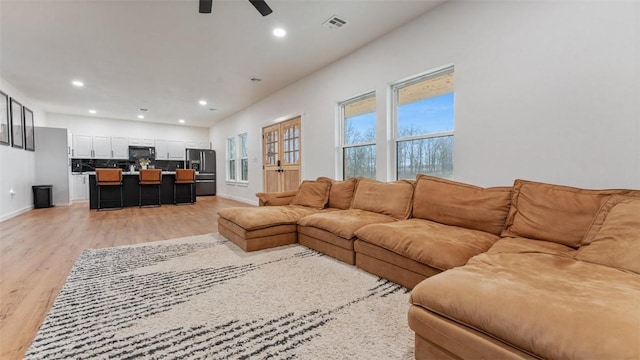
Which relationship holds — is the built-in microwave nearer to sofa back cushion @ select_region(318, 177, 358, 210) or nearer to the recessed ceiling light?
the recessed ceiling light

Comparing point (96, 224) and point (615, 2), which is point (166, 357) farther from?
point (96, 224)

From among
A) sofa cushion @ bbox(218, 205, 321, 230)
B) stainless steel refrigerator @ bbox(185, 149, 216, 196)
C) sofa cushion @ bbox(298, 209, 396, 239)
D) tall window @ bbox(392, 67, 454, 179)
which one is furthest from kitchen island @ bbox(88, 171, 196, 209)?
tall window @ bbox(392, 67, 454, 179)

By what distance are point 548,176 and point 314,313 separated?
2271mm

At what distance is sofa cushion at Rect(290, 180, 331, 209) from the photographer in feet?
12.7

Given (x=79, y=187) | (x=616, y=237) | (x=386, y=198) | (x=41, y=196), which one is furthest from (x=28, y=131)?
(x=616, y=237)

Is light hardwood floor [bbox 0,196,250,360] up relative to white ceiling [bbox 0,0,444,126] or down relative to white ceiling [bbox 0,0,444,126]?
down

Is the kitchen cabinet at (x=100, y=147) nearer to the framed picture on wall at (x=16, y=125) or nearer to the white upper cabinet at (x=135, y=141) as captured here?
the white upper cabinet at (x=135, y=141)

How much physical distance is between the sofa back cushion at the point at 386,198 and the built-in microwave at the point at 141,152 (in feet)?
29.2

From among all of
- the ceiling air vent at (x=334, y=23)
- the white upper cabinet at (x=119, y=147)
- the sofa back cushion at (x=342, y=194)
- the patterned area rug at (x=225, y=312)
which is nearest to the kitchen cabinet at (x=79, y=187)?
the white upper cabinet at (x=119, y=147)

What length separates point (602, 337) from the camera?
832mm

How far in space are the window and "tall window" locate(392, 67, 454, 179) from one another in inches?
206

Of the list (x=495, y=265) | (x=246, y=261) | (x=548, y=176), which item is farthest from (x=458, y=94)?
(x=246, y=261)

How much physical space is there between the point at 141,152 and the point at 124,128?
37.0 inches

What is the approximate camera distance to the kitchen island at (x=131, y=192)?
257 inches
